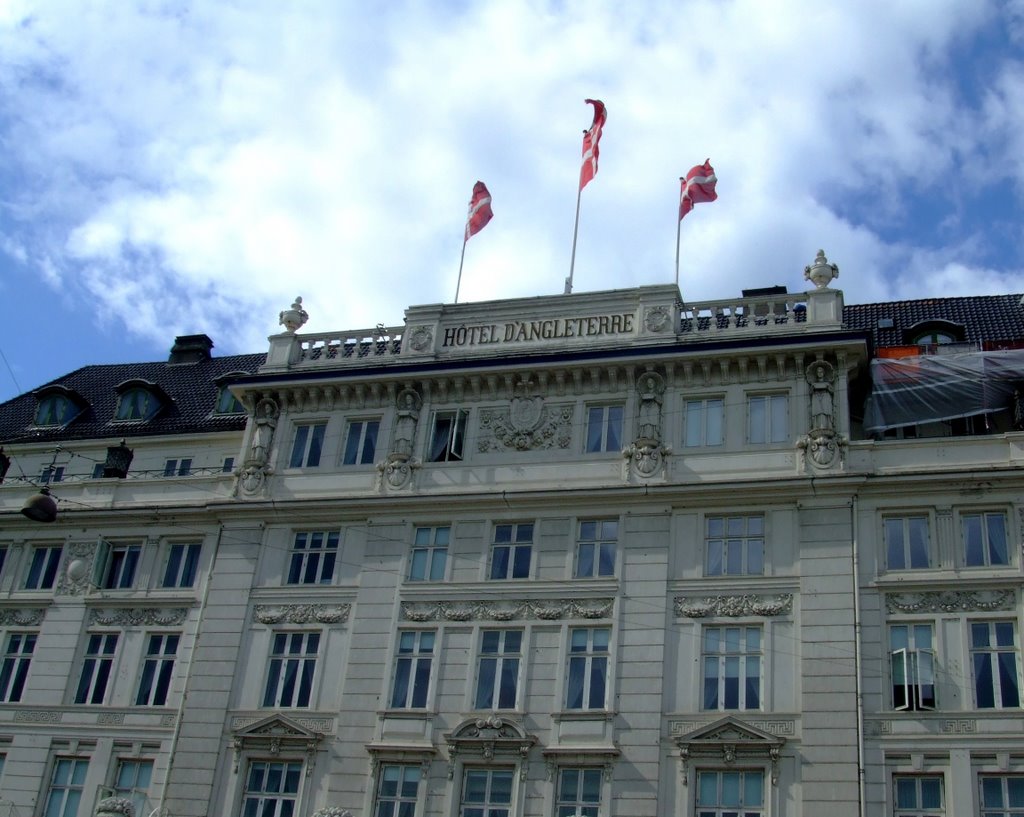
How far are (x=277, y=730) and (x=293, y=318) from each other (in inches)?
543

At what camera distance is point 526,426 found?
39.5 m

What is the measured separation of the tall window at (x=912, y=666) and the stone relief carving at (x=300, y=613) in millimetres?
14648

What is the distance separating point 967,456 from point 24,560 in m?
28.2

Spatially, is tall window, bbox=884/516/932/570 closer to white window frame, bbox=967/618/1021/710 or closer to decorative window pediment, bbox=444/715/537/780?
white window frame, bbox=967/618/1021/710

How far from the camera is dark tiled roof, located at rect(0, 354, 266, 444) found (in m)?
46.8

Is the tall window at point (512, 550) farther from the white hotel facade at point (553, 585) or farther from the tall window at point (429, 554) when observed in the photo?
the tall window at point (429, 554)

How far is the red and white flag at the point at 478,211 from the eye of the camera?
44.9 m

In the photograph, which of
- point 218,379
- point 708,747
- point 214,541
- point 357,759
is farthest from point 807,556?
point 218,379

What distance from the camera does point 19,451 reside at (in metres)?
47.5

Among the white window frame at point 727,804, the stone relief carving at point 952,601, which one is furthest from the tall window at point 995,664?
the white window frame at point 727,804

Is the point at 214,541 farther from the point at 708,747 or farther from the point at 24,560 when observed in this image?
the point at 708,747

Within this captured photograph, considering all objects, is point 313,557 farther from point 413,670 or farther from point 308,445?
point 413,670

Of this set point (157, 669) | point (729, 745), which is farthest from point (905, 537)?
point (157, 669)

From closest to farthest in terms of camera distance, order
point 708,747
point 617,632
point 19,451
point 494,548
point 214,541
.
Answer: point 708,747 → point 617,632 → point 494,548 → point 214,541 → point 19,451
